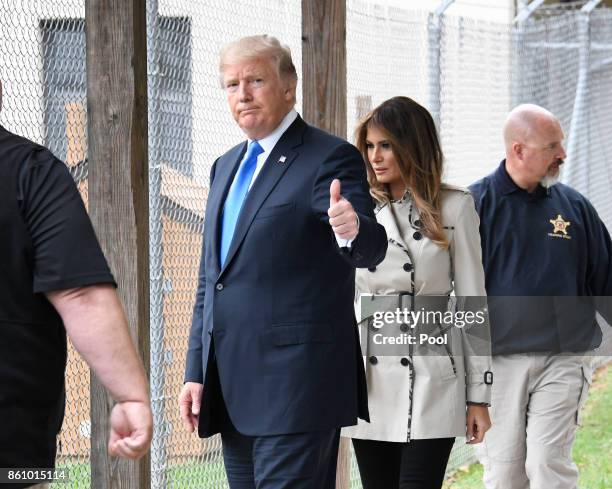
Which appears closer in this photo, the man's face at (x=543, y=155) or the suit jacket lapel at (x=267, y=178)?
the suit jacket lapel at (x=267, y=178)

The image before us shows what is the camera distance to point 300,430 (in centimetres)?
376

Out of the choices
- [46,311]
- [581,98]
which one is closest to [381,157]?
[46,311]

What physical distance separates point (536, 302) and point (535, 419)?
518 millimetres

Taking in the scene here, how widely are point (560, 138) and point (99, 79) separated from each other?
2.56 m

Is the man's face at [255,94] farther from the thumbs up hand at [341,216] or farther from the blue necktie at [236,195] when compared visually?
the thumbs up hand at [341,216]

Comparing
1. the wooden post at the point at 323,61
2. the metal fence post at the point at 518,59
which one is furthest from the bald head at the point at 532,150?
the metal fence post at the point at 518,59

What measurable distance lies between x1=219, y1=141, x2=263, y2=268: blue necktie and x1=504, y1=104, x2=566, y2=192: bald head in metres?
1.92

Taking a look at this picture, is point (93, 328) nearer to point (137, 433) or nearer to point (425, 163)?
point (137, 433)

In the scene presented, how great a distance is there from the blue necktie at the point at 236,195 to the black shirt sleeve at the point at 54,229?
129cm

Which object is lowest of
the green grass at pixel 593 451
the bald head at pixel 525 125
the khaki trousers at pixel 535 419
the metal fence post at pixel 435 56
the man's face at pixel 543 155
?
the green grass at pixel 593 451

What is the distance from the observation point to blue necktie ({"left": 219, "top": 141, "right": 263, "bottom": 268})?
3.97m

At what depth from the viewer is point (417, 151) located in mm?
4551

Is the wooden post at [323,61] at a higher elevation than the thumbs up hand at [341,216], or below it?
higher

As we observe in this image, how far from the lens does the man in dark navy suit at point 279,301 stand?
377 centimetres
